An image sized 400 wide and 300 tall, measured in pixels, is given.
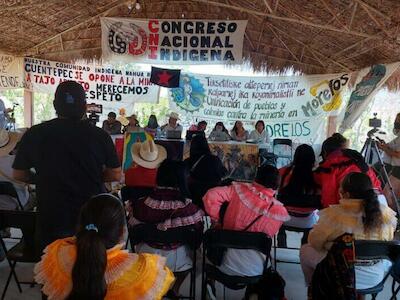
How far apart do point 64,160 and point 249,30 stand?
24.7ft

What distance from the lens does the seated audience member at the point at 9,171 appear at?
135 inches

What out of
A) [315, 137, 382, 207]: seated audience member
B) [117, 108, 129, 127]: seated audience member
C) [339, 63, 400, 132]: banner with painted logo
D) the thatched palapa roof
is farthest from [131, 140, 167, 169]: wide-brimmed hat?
[117, 108, 129, 127]: seated audience member

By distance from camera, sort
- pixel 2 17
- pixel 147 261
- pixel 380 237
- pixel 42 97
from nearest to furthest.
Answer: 1. pixel 147 261
2. pixel 380 237
3. pixel 2 17
4. pixel 42 97

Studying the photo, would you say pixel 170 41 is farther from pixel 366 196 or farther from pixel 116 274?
pixel 116 274

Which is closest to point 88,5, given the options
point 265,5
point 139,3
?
point 139,3

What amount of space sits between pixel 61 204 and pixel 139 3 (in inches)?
295

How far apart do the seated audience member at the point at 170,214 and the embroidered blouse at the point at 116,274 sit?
98cm

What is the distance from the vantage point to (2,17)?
26.4 feet

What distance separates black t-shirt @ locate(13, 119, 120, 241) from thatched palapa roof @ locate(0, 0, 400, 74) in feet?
17.9

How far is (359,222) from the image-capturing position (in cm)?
226

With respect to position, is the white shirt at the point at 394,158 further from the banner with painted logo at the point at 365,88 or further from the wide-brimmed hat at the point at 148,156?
the banner with painted logo at the point at 365,88

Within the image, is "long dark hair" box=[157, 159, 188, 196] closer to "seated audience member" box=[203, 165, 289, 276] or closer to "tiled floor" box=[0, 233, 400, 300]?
"seated audience member" box=[203, 165, 289, 276]

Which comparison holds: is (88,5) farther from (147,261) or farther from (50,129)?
(147,261)

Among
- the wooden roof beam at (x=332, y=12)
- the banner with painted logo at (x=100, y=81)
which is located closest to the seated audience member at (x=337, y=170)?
the wooden roof beam at (x=332, y=12)
